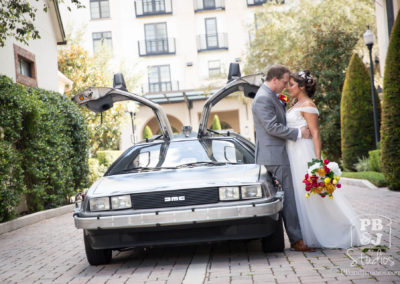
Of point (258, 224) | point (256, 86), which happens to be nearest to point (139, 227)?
point (258, 224)

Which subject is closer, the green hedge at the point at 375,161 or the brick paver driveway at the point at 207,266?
the brick paver driveway at the point at 207,266

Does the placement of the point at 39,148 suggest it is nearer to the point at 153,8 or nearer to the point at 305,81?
the point at 305,81

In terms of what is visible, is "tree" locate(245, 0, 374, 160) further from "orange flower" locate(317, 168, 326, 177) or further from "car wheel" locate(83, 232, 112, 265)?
"car wheel" locate(83, 232, 112, 265)

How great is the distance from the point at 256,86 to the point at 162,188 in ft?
8.64

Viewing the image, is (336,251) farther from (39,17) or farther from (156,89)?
(156,89)

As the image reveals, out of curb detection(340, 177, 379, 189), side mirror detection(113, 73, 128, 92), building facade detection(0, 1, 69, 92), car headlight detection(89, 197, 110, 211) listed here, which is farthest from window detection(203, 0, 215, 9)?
car headlight detection(89, 197, 110, 211)

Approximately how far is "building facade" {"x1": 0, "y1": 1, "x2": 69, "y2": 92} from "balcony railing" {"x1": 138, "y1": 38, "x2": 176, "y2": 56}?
844 inches

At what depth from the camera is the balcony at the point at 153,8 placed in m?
44.1

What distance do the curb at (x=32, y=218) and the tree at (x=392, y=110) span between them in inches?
315

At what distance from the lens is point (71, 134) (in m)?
15.9

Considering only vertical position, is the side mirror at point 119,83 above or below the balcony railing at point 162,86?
below

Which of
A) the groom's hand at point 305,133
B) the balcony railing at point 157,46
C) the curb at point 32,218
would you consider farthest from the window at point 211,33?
the groom's hand at point 305,133

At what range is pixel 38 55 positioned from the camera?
18.5 meters

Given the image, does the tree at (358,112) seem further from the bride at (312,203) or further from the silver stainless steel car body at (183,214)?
the silver stainless steel car body at (183,214)
